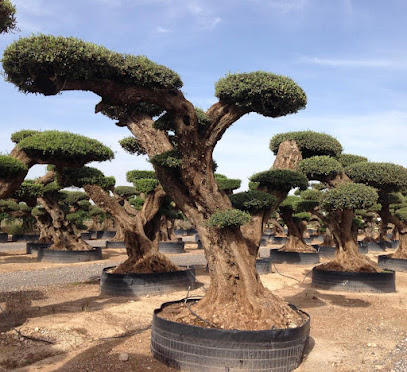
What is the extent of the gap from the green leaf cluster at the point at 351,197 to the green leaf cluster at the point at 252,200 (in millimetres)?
4085

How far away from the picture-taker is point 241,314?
21.1 ft

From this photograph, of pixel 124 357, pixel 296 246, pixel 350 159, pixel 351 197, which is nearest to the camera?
pixel 124 357

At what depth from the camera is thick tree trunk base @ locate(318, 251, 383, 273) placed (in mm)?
12799

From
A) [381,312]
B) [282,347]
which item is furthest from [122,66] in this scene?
[381,312]

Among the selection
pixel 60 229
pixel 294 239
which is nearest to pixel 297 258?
pixel 294 239

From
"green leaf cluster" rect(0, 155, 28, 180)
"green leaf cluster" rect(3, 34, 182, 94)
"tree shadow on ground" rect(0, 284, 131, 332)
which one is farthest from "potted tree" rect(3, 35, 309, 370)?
"tree shadow on ground" rect(0, 284, 131, 332)

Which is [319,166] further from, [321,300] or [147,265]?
[147,265]

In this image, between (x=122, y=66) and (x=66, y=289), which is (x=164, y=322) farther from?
(x=66, y=289)

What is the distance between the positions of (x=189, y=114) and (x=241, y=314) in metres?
3.26

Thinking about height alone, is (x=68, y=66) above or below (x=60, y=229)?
above

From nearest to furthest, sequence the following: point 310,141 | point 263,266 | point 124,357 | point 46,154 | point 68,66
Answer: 1. point 68,66
2. point 124,357
3. point 46,154
4. point 310,141
5. point 263,266

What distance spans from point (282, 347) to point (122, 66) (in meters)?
4.50

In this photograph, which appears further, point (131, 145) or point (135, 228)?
point (135, 228)

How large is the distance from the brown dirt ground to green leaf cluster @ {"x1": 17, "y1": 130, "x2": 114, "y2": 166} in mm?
3362
